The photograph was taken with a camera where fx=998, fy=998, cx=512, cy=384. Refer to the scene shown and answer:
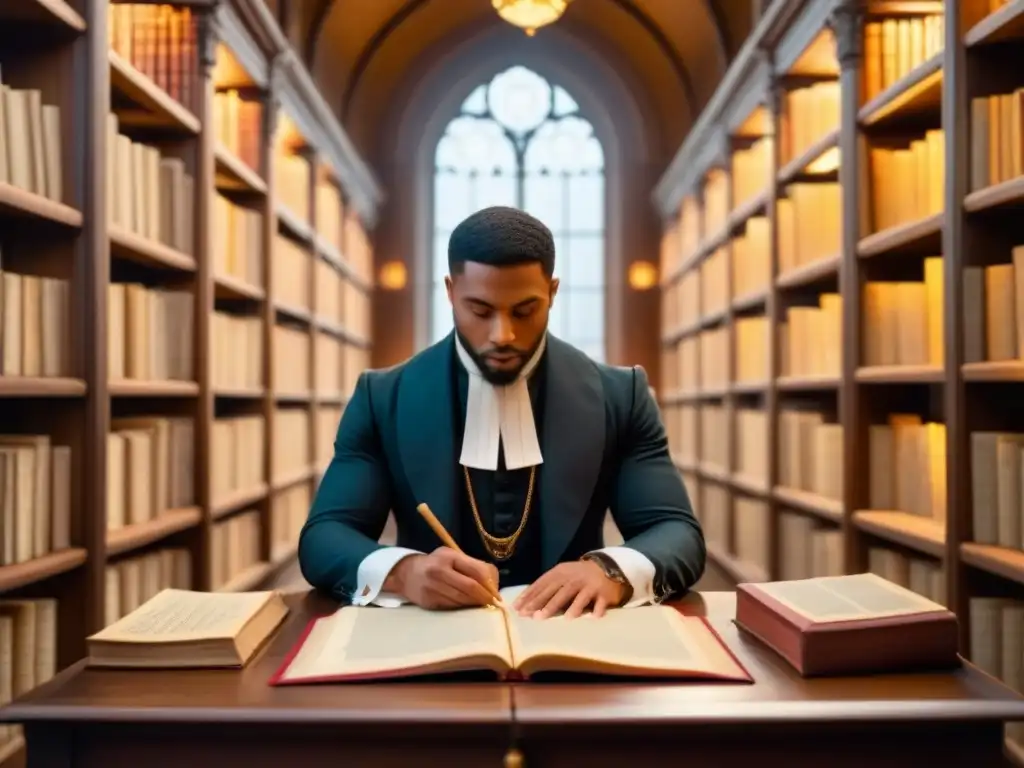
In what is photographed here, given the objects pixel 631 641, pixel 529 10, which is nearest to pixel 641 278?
pixel 529 10

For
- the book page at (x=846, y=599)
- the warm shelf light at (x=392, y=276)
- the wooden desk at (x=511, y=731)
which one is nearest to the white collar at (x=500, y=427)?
the book page at (x=846, y=599)

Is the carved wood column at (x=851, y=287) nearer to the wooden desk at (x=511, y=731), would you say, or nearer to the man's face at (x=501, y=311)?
the man's face at (x=501, y=311)

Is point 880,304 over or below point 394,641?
over

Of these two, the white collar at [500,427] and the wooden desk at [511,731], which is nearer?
the wooden desk at [511,731]

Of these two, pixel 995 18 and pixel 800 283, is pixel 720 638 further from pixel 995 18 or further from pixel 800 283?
pixel 800 283

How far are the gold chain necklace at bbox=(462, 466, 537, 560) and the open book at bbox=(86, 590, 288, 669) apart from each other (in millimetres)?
580

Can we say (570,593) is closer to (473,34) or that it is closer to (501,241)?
(501,241)

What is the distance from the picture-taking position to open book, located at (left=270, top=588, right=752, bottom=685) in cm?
122

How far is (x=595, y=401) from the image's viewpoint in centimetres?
199

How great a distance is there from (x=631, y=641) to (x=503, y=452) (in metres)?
0.68

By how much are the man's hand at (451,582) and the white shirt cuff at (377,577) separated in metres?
0.10

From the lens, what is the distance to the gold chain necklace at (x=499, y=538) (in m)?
1.95

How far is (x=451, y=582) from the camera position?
4.97 ft

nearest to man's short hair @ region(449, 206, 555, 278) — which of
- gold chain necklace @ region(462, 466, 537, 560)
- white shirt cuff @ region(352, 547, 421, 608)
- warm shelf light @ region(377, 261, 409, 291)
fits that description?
gold chain necklace @ region(462, 466, 537, 560)
